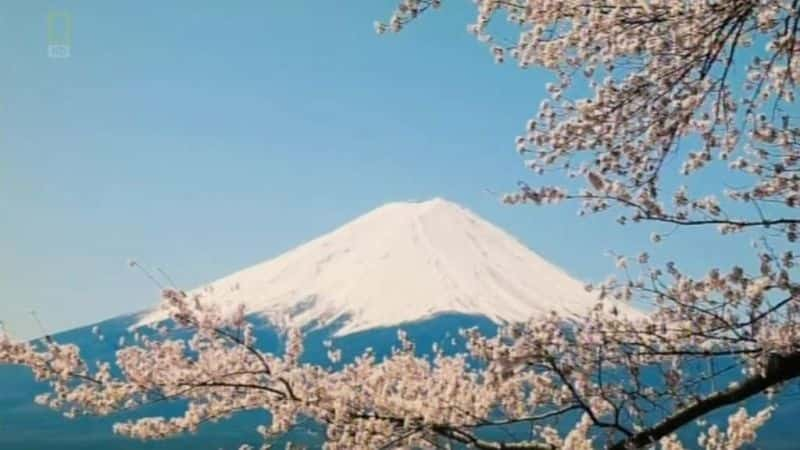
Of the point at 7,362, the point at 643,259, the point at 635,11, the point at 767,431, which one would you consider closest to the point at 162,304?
the point at 7,362

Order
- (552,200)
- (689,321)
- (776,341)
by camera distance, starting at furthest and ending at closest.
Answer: (552,200), (689,321), (776,341)

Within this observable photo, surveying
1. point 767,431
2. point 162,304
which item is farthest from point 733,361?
point 767,431

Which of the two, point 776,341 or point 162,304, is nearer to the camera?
point 776,341

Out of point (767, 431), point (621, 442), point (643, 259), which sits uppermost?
point (767, 431)

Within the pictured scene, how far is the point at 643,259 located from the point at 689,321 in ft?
1.30

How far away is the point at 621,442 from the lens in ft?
18.1

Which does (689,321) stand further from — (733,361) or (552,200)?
(552,200)

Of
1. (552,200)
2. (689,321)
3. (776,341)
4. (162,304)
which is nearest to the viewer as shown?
(776,341)

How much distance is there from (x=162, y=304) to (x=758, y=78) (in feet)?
12.7

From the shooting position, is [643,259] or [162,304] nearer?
[643,259]

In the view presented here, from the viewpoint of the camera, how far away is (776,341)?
468 cm

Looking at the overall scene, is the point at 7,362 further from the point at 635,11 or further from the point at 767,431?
the point at 767,431

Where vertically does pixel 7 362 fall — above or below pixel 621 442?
above

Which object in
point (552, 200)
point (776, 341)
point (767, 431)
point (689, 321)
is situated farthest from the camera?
point (767, 431)
